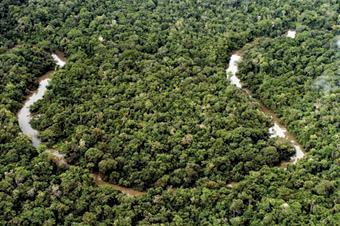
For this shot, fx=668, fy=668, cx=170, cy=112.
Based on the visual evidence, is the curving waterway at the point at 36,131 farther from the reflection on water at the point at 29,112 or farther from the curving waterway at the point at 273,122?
the curving waterway at the point at 273,122

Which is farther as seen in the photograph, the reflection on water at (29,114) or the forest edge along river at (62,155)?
the reflection on water at (29,114)

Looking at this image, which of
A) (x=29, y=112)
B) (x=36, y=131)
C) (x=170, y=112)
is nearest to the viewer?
(x=36, y=131)

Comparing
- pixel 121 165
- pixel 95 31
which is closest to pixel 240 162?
pixel 121 165

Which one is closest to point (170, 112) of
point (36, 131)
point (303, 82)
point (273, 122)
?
point (273, 122)

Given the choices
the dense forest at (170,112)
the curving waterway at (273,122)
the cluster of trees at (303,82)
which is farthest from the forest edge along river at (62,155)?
the cluster of trees at (303,82)

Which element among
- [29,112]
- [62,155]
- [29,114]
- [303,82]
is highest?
[303,82]

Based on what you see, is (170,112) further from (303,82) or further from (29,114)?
(303,82)

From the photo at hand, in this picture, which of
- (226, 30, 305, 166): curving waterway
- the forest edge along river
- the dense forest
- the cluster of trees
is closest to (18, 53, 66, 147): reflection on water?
the forest edge along river

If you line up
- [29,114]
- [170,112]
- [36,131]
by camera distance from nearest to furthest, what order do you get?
[36,131] < [170,112] < [29,114]
